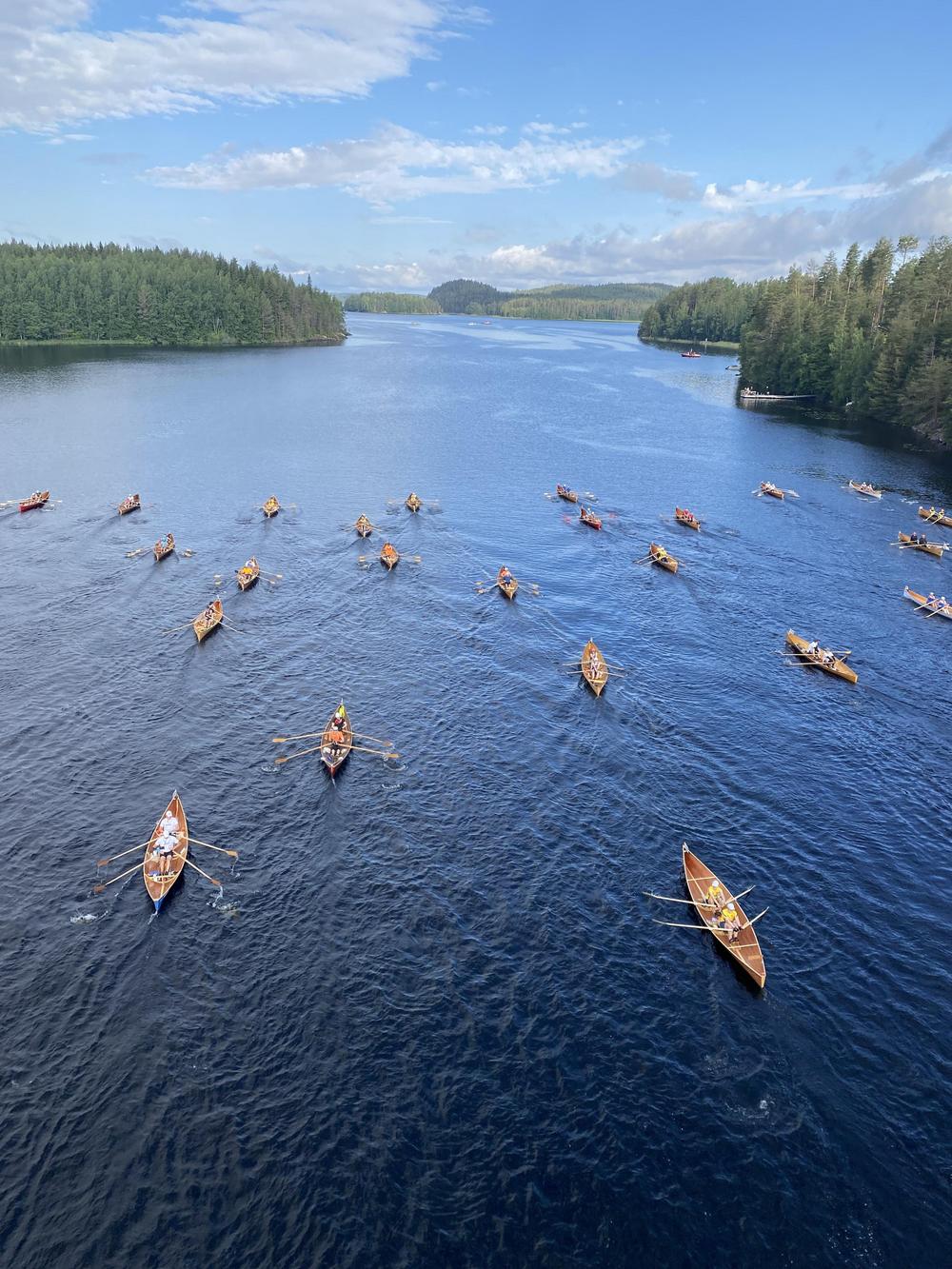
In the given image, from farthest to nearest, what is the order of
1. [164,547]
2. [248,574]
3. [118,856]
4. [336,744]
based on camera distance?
1. [164,547]
2. [248,574]
3. [336,744]
4. [118,856]

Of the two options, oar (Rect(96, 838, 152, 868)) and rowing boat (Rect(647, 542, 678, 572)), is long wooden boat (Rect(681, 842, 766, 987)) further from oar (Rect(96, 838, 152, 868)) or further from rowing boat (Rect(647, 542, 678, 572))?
rowing boat (Rect(647, 542, 678, 572))

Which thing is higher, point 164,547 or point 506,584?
point 506,584

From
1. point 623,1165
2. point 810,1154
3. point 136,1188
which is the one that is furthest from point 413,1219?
point 810,1154

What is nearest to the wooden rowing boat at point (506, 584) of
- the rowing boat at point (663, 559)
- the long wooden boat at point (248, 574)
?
the rowing boat at point (663, 559)

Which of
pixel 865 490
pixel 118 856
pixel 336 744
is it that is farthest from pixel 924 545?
pixel 118 856

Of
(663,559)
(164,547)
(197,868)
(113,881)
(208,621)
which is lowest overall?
(113,881)

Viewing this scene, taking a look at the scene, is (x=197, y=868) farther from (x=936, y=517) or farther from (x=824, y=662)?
(x=936, y=517)

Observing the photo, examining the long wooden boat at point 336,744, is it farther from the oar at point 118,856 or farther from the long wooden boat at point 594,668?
the long wooden boat at point 594,668
